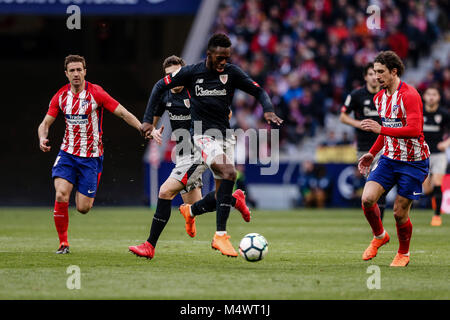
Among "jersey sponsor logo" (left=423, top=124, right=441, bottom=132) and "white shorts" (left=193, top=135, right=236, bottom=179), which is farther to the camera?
"jersey sponsor logo" (left=423, top=124, right=441, bottom=132)

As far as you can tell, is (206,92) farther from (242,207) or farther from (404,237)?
(404,237)

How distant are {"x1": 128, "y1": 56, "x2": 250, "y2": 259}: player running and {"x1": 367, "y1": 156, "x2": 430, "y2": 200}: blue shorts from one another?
175 cm

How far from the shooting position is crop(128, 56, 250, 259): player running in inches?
354

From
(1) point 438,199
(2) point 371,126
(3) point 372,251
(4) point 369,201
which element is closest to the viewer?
(2) point 371,126

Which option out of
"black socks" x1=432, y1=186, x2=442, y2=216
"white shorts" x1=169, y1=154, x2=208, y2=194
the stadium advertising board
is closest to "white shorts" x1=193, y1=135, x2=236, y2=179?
"white shorts" x1=169, y1=154, x2=208, y2=194

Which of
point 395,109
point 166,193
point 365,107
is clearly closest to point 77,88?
point 166,193

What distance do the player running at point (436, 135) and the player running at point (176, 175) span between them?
5.79 metres

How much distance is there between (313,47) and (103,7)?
20.5 ft

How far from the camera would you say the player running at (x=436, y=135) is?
48.3ft

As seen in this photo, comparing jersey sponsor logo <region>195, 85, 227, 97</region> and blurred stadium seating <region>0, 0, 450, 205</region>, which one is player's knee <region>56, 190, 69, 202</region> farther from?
blurred stadium seating <region>0, 0, 450, 205</region>

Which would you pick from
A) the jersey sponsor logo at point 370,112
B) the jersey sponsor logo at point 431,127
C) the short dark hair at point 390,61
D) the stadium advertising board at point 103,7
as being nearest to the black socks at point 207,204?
the short dark hair at point 390,61

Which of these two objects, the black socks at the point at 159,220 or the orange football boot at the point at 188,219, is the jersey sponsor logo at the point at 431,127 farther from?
the black socks at the point at 159,220

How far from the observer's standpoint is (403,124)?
27.7 ft
